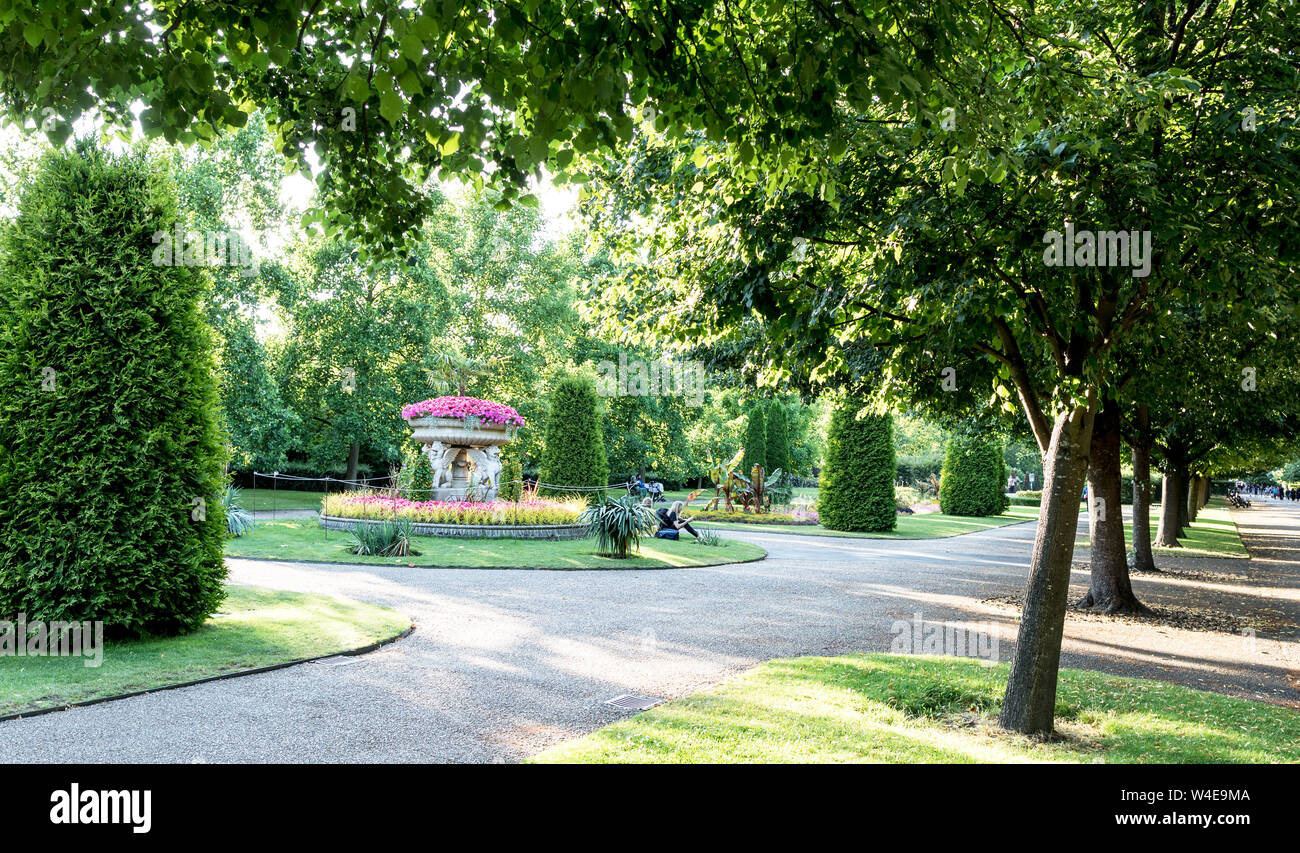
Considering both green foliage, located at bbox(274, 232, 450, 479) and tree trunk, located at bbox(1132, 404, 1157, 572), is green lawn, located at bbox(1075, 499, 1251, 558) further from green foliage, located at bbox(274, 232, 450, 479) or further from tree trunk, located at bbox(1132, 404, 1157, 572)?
green foliage, located at bbox(274, 232, 450, 479)

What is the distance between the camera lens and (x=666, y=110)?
4500mm

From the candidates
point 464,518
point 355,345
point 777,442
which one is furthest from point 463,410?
point 777,442

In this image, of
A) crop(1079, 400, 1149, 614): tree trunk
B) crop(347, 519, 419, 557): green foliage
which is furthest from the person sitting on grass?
crop(1079, 400, 1149, 614): tree trunk

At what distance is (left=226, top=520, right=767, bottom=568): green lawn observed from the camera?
1386 cm

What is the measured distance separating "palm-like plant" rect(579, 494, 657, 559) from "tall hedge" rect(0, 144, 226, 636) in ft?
27.5

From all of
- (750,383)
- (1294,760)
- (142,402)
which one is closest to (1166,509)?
(750,383)

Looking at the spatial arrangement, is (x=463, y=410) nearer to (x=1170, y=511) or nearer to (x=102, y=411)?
(x=102, y=411)

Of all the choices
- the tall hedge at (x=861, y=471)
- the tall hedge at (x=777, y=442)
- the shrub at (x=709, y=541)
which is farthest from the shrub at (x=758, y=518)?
the tall hedge at (x=777, y=442)

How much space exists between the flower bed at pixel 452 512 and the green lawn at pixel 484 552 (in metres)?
0.59

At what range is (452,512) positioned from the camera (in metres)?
18.2

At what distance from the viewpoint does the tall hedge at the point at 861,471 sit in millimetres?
24516

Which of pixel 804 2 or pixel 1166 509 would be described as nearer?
pixel 804 2
